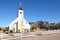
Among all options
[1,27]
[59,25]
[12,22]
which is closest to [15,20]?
[12,22]

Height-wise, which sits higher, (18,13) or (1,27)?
(18,13)

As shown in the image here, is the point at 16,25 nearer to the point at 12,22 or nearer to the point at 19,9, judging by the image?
the point at 12,22

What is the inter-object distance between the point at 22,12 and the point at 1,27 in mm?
9431

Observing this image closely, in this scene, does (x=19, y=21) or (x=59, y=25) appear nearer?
(x=19, y=21)

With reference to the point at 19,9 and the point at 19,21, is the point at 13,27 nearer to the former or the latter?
the point at 19,21

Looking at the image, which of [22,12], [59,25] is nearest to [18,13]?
[22,12]

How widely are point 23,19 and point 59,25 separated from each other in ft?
44.7

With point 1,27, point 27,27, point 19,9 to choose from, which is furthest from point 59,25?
point 1,27

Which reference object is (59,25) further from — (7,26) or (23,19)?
(7,26)

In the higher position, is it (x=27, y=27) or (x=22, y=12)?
(x=22, y=12)

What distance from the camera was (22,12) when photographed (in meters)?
59.9

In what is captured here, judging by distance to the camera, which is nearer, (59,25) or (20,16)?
(20,16)

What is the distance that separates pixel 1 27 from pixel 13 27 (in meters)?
5.87

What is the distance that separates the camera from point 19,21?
2325 inches
